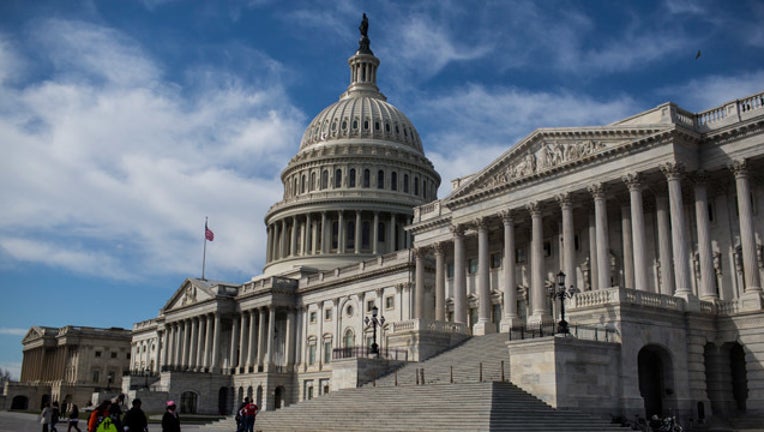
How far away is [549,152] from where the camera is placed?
54.7m

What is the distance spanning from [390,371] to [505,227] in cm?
1382

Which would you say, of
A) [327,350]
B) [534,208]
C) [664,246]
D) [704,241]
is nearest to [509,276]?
[534,208]

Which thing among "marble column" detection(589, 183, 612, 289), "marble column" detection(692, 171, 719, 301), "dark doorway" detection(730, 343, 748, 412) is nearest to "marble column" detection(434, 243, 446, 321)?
"marble column" detection(589, 183, 612, 289)

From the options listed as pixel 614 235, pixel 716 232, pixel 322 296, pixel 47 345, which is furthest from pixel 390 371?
pixel 47 345

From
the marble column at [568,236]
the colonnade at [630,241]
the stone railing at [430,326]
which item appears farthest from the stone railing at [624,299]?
the stone railing at [430,326]

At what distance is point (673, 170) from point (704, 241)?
4.44m

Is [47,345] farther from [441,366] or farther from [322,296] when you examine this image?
[441,366]

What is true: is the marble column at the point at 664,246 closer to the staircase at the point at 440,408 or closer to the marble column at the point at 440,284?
the staircase at the point at 440,408

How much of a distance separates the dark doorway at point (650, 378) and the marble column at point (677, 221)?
3.85m

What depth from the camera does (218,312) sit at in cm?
10338

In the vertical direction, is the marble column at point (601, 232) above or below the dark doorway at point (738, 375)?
above

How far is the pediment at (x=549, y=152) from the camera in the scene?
49.9 metres

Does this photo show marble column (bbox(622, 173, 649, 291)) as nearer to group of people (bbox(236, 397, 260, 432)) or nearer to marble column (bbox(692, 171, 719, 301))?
marble column (bbox(692, 171, 719, 301))

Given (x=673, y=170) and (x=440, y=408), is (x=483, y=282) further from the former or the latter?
(x=440, y=408)
